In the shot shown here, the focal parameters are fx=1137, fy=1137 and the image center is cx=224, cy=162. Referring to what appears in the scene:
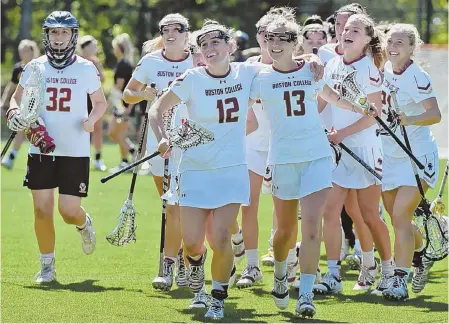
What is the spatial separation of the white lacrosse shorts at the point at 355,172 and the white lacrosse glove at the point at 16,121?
2350 millimetres

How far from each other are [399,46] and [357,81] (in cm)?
42

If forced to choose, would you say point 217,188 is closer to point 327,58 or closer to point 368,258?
point 368,258

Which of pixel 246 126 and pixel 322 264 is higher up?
pixel 246 126

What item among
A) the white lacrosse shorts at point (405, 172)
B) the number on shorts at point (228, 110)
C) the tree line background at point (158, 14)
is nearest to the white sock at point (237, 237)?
the white lacrosse shorts at point (405, 172)

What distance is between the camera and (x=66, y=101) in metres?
8.61

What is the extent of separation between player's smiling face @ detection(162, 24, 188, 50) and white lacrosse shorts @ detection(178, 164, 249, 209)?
1701 millimetres

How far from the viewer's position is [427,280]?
9.16 metres

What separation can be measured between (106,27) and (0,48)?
3.77 metres

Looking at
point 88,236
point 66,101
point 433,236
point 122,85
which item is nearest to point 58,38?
point 66,101

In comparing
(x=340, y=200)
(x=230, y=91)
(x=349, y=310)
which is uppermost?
(x=230, y=91)

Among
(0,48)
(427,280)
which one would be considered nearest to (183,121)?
(427,280)

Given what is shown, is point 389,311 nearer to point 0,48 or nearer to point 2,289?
point 2,289

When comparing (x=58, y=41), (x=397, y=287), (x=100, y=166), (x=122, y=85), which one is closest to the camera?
(x=397, y=287)

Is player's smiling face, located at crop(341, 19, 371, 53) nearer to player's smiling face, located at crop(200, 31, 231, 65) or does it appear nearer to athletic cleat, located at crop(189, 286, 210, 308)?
player's smiling face, located at crop(200, 31, 231, 65)
